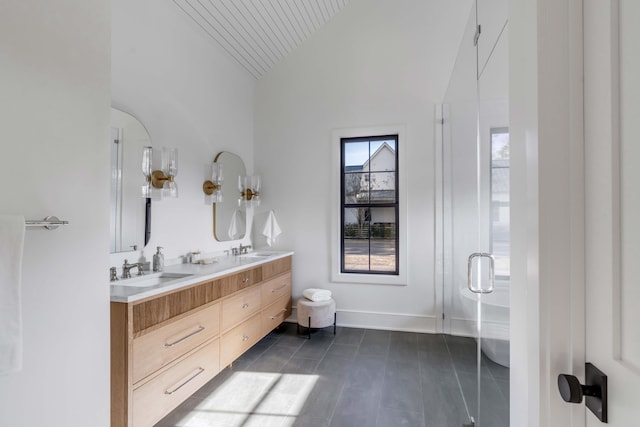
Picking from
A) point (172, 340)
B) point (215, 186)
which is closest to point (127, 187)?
point (215, 186)

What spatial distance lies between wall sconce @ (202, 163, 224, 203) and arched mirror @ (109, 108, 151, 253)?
0.76 metres

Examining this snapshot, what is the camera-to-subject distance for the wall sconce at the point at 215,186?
3135mm

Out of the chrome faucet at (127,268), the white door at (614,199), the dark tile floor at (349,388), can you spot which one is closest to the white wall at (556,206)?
the white door at (614,199)

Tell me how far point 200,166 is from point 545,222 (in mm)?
2903

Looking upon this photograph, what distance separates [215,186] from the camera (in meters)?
3.16

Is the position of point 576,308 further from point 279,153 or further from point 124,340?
point 279,153

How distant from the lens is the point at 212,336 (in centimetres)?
230

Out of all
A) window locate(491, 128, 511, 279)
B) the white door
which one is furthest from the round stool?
the white door

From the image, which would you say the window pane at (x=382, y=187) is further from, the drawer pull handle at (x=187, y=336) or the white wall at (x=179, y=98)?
the drawer pull handle at (x=187, y=336)

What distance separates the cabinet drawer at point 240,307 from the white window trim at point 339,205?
1130 millimetres

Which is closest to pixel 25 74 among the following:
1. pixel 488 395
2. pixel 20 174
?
pixel 20 174

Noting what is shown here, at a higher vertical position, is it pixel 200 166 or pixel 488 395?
pixel 200 166

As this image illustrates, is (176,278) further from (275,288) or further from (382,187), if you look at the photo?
(382,187)

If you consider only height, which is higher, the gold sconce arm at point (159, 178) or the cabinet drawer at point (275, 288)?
the gold sconce arm at point (159, 178)
